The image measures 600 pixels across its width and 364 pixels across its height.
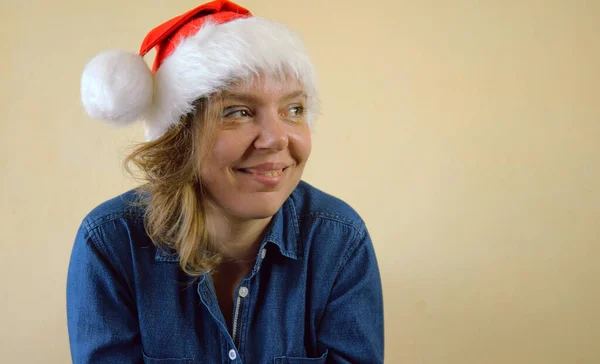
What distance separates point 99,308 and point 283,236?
38 cm

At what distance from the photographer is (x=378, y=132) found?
1803 millimetres

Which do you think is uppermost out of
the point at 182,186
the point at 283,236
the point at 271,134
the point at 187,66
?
the point at 187,66

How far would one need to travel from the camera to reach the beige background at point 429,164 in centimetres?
167

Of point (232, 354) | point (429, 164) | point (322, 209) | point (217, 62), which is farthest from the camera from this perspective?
point (429, 164)

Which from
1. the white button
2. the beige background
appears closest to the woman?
the white button

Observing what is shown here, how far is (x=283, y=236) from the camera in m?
1.25

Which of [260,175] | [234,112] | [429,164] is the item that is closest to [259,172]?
[260,175]

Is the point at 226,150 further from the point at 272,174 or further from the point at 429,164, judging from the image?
the point at 429,164

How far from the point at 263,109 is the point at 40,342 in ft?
3.68

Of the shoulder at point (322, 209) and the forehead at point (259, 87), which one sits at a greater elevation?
the forehead at point (259, 87)

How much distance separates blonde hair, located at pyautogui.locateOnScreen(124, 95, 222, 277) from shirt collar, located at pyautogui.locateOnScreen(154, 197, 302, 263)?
19 millimetres

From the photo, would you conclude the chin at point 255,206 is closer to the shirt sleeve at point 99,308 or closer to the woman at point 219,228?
the woman at point 219,228

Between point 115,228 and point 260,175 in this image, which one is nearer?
point 260,175

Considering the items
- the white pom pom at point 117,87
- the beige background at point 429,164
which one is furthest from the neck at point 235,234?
the beige background at point 429,164
